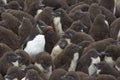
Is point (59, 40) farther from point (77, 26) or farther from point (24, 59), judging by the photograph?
point (24, 59)

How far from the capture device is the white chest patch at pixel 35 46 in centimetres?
1186

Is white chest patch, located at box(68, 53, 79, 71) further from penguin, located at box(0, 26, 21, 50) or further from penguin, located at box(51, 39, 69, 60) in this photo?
penguin, located at box(0, 26, 21, 50)

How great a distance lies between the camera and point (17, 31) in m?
12.9

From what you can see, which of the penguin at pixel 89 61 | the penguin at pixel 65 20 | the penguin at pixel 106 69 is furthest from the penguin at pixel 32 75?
the penguin at pixel 65 20

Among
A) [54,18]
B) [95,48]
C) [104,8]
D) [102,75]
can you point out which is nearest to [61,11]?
[54,18]

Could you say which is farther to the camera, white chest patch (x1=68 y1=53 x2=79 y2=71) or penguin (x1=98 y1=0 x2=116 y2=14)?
penguin (x1=98 y1=0 x2=116 y2=14)

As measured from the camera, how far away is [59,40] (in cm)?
1217

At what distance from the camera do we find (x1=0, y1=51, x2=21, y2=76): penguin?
10875 millimetres

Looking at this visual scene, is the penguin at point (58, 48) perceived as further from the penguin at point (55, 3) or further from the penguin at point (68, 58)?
the penguin at point (55, 3)

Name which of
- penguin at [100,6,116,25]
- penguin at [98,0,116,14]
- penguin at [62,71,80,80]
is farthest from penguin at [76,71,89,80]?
penguin at [98,0,116,14]

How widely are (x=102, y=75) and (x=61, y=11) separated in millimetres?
3632

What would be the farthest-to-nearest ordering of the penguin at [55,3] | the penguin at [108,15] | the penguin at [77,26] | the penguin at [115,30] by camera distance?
the penguin at [55,3] < the penguin at [108,15] < the penguin at [77,26] < the penguin at [115,30]

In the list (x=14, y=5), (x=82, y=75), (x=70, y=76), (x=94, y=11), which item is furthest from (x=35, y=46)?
(x=14, y=5)

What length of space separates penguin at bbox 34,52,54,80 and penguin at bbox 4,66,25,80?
2.22 ft
